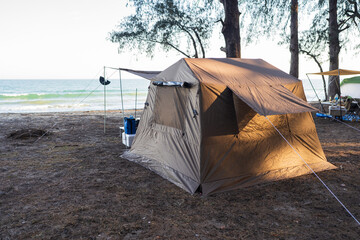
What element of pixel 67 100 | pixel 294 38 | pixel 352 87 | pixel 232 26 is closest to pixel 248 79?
pixel 232 26

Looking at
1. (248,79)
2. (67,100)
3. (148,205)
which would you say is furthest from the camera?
(67,100)

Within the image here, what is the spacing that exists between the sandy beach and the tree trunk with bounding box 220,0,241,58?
13.8ft

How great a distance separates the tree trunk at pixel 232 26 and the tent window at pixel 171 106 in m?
4.01

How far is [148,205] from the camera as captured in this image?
3660 mm

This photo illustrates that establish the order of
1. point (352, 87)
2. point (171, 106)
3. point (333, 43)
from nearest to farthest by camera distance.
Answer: point (171, 106), point (333, 43), point (352, 87)

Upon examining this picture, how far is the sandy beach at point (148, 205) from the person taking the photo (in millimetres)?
3018

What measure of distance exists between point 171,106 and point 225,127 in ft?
3.37

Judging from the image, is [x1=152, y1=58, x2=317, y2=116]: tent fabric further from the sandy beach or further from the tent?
the tent

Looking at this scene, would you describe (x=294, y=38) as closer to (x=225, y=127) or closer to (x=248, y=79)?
(x=248, y=79)

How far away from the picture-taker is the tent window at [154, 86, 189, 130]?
4535 mm

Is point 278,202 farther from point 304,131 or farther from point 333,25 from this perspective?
point 333,25

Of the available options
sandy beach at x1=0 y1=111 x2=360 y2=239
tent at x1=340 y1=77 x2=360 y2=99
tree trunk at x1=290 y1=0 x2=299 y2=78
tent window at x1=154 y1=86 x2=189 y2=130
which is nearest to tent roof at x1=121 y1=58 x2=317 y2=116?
tent window at x1=154 y1=86 x2=189 y2=130

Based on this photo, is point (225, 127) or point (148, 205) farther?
point (225, 127)

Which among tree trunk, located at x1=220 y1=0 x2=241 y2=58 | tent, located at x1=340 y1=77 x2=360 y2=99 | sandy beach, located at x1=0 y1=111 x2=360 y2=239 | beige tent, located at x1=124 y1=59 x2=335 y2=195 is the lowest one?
sandy beach, located at x1=0 y1=111 x2=360 y2=239
